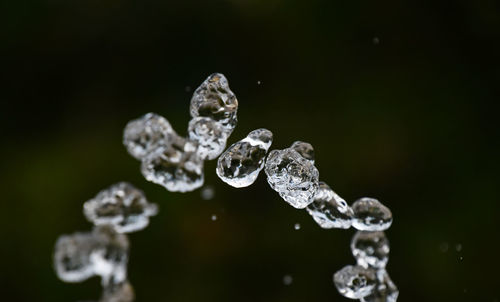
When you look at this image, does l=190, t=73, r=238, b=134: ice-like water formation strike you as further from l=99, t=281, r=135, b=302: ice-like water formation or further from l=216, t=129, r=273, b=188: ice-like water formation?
l=99, t=281, r=135, b=302: ice-like water formation

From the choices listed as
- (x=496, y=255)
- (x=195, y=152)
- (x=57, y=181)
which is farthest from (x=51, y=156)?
(x=496, y=255)

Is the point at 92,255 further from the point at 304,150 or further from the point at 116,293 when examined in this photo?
the point at 304,150

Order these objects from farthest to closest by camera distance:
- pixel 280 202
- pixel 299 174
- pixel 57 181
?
1. pixel 57 181
2. pixel 280 202
3. pixel 299 174

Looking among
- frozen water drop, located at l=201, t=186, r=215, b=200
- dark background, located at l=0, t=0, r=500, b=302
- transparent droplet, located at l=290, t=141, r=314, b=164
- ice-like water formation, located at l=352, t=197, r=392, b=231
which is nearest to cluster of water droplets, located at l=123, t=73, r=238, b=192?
transparent droplet, located at l=290, t=141, r=314, b=164

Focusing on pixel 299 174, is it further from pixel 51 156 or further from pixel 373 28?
pixel 51 156

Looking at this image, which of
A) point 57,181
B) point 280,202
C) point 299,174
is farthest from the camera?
point 57,181

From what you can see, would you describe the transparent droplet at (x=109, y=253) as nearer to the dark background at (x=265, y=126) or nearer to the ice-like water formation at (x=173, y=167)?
the ice-like water formation at (x=173, y=167)
